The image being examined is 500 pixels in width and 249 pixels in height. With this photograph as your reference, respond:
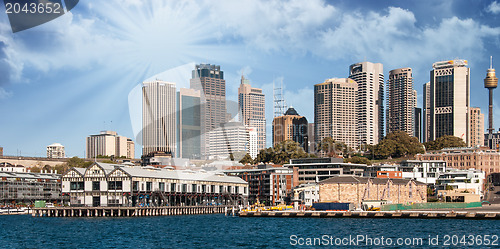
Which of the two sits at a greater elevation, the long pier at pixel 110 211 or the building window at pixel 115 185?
the building window at pixel 115 185

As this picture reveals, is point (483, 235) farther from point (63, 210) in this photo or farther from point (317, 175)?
point (317, 175)

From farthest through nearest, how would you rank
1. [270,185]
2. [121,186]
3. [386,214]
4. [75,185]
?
[270,185] → [75,185] → [121,186] → [386,214]

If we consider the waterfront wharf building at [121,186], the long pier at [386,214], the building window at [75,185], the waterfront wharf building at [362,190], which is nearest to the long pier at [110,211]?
the waterfront wharf building at [121,186]

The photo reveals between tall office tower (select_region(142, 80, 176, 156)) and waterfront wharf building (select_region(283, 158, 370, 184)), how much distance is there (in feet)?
→ 136

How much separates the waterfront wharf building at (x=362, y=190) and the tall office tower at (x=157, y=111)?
135 feet

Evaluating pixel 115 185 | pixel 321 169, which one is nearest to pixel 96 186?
pixel 115 185

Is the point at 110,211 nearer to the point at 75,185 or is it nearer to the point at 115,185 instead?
the point at 115,185

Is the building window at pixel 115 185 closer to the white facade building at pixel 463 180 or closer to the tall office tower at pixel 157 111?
the tall office tower at pixel 157 111

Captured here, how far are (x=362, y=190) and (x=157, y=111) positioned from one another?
53214 mm

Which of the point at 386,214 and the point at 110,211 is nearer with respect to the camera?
the point at 386,214

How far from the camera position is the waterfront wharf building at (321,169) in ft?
602

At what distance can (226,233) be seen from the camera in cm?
8744

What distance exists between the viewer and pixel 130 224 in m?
102

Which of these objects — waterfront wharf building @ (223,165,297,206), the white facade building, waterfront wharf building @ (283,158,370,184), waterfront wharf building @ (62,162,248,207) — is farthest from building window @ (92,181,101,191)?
the white facade building
